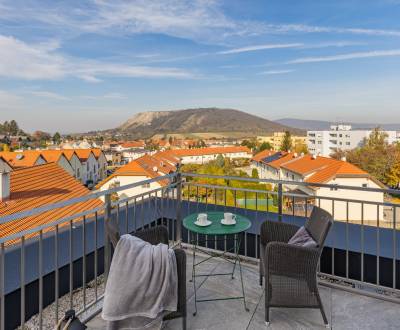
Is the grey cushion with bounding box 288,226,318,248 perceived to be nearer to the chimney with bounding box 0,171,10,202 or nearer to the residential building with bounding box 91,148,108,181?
the chimney with bounding box 0,171,10,202

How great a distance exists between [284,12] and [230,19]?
3023mm

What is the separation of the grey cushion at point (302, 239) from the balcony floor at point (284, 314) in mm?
612

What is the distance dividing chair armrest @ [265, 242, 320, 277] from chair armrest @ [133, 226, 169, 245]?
1.00 metres

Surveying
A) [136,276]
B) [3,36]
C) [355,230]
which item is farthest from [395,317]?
[3,36]

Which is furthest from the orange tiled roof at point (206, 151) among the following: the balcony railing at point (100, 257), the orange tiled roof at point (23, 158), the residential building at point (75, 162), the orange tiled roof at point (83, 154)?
the balcony railing at point (100, 257)

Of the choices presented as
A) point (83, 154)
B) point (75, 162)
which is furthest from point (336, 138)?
point (75, 162)

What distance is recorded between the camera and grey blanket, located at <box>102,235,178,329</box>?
6.28ft

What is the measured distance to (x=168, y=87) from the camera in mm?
42688

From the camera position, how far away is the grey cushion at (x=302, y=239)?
2430 mm

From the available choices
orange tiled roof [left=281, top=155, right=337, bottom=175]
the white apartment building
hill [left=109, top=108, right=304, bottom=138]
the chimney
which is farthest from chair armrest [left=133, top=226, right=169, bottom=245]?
hill [left=109, top=108, right=304, bottom=138]

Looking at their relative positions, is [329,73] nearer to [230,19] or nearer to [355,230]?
[230,19]

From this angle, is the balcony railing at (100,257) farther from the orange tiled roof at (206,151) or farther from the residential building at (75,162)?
the orange tiled roof at (206,151)

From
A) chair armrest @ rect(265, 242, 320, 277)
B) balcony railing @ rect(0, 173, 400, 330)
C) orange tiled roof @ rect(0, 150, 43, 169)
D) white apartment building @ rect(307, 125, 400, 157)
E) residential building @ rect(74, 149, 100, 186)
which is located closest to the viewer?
chair armrest @ rect(265, 242, 320, 277)

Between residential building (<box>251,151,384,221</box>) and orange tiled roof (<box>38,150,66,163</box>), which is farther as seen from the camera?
orange tiled roof (<box>38,150,66,163</box>)
